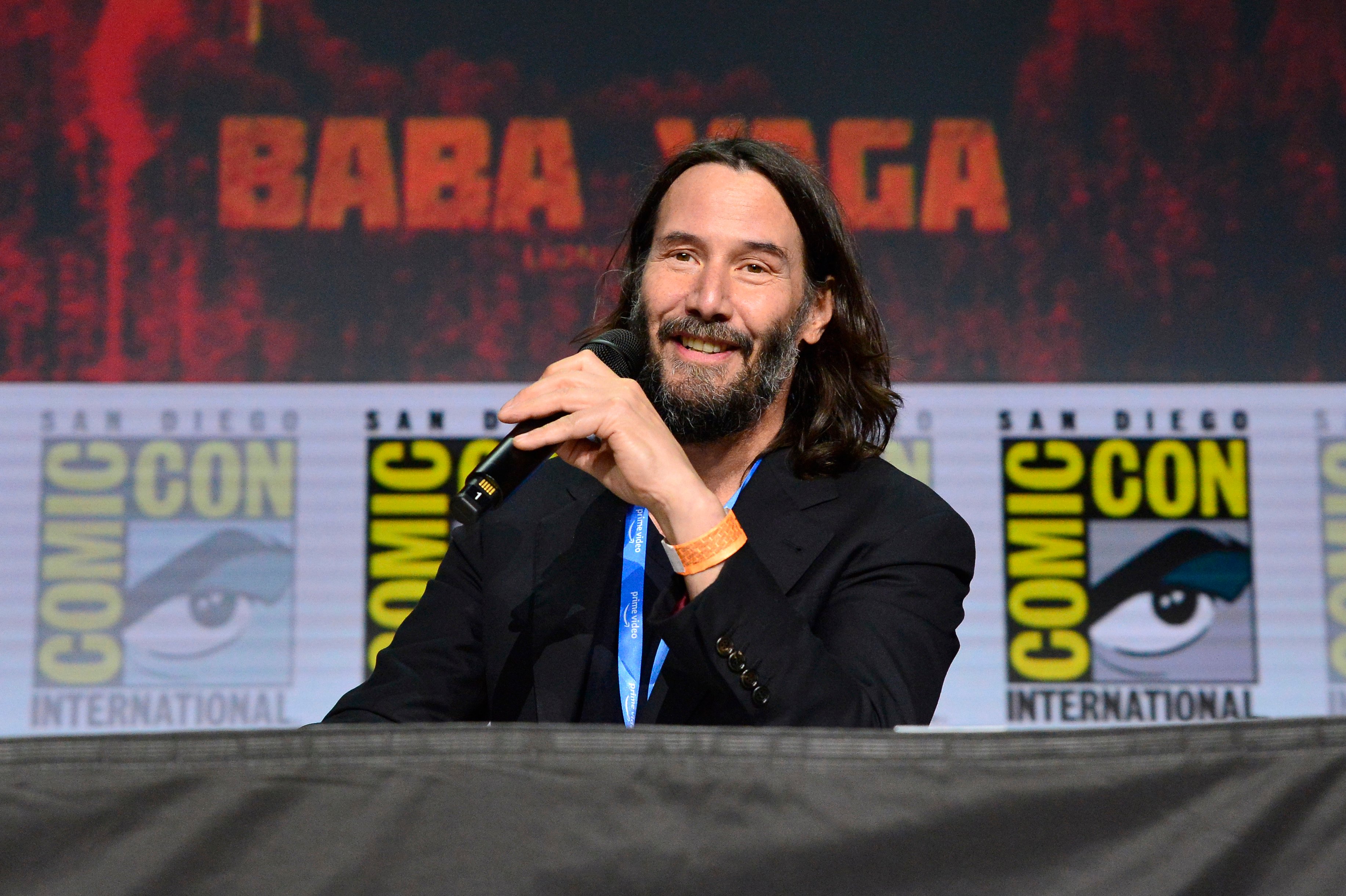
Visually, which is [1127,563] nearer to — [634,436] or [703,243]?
[703,243]

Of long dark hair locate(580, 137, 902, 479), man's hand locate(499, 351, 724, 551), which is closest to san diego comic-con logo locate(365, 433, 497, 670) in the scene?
long dark hair locate(580, 137, 902, 479)

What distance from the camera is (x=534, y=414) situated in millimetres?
A: 1312

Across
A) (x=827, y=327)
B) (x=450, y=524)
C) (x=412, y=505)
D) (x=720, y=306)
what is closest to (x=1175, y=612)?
(x=827, y=327)

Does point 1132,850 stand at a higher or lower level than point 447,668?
lower

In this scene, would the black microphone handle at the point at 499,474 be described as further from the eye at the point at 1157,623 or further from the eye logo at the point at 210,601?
the eye at the point at 1157,623

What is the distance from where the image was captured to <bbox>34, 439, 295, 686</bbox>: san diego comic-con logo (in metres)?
3.33

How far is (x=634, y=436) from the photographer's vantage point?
1.38m

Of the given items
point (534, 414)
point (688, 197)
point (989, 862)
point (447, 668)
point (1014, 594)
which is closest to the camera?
point (989, 862)

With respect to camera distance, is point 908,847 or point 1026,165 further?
point 1026,165

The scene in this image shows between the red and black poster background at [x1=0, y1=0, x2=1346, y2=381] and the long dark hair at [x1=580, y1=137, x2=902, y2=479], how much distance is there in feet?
4.67

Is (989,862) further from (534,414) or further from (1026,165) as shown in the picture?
(1026,165)

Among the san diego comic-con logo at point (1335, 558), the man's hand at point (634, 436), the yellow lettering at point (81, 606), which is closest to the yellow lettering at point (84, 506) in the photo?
the yellow lettering at point (81, 606)

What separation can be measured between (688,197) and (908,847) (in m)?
1.22

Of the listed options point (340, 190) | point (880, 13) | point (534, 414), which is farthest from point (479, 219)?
point (534, 414)
